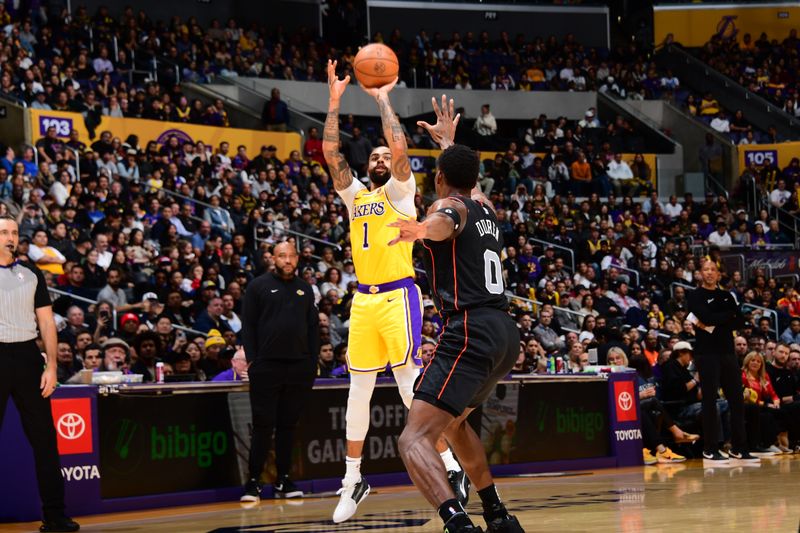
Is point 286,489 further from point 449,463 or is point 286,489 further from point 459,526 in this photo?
point 459,526

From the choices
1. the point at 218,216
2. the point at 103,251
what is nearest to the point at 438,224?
the point at 103,251

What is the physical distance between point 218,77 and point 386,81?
1863cm

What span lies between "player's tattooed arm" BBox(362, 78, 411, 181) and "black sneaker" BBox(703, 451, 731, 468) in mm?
5893

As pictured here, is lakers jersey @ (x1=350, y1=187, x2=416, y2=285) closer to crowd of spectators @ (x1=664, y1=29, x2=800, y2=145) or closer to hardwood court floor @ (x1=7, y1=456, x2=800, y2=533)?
hardwood court floor @ (x1=7, y1=456, x2=800, y2=533)

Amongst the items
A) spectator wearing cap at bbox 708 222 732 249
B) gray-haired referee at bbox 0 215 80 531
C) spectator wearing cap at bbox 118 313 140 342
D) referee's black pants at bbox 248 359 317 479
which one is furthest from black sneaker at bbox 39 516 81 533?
spectator wearing cap at bbox 708 222 732 249

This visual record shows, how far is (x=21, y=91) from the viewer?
20938 mm

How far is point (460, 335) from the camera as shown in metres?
6.09

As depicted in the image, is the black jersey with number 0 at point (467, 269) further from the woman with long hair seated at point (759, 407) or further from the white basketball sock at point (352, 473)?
the woman with long hair seated at point (759, 407)

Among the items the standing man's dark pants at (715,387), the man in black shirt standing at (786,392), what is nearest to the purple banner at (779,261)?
the man in black shirt standing at (786,392)

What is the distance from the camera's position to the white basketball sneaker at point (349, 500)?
7800 mm

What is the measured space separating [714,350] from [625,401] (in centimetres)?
168

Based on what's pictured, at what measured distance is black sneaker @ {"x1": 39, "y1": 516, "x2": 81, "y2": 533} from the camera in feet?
26.3

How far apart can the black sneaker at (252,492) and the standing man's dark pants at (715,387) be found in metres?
5.06

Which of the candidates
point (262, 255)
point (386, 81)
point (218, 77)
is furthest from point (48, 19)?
point (386, 81)
